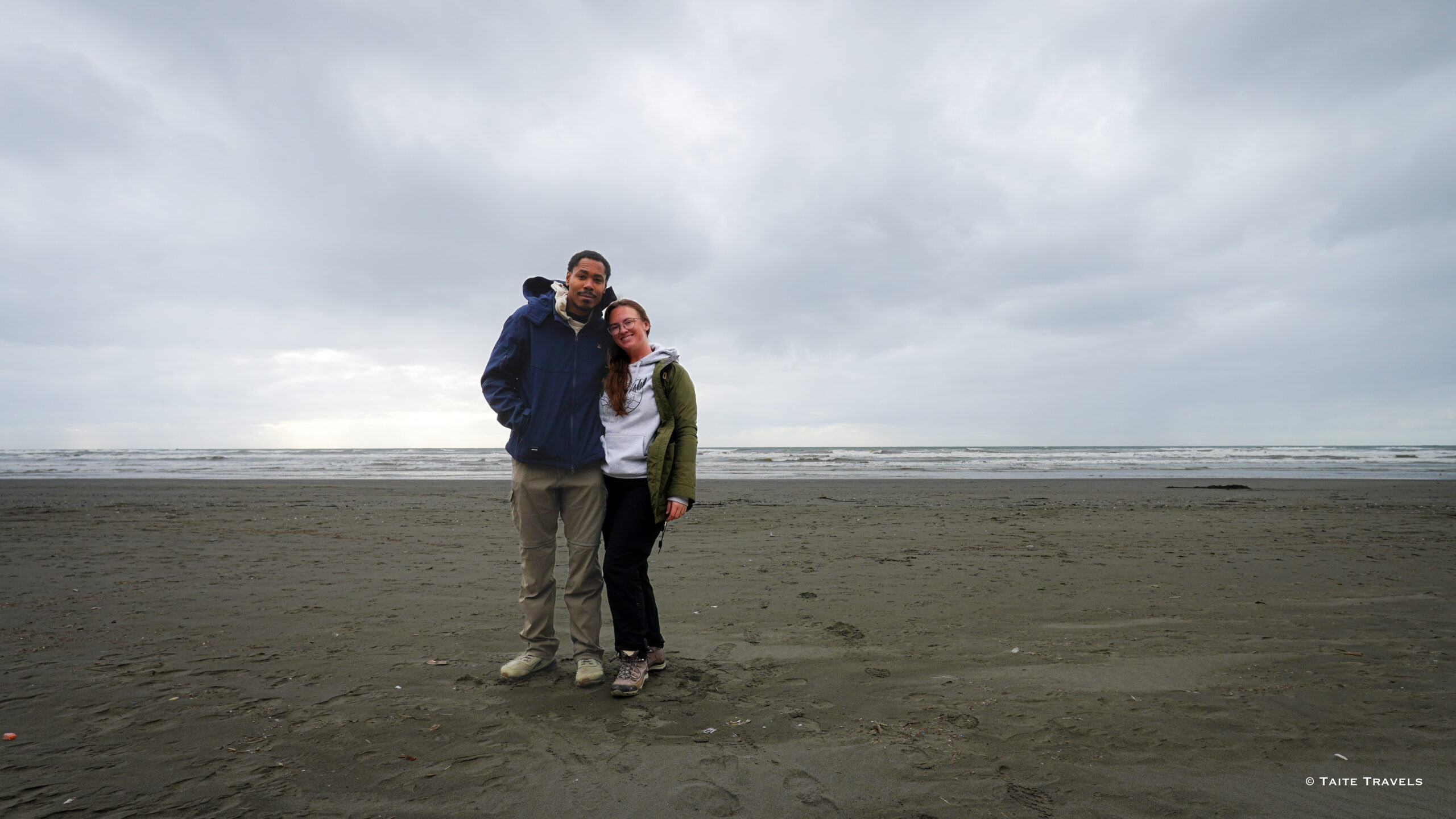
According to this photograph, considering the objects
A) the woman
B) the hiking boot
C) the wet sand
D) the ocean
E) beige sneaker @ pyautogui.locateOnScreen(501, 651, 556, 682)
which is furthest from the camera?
the ocean

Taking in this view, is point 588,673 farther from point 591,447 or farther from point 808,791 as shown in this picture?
point 808,791

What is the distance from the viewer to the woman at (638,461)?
11.0 feet

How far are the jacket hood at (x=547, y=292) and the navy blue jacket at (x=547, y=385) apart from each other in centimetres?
3

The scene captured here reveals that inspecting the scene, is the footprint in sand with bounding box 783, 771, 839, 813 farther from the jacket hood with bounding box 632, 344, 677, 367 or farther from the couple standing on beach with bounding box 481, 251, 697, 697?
the jacket hood with bounding box 632, 344, 677, 367

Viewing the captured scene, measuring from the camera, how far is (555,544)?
3432 millimetres

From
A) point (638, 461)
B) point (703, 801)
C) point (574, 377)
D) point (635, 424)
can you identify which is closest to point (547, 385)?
point (574, 377)

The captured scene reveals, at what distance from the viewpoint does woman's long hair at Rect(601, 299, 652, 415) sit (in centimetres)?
342

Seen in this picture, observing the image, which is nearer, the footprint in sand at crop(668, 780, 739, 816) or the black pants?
the footprint in sand at crop(668, 780, 739, 816)

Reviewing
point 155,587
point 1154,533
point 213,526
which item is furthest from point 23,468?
point 1154,533

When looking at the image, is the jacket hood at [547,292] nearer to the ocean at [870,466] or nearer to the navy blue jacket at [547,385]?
the navy blue jacket at [547,385]

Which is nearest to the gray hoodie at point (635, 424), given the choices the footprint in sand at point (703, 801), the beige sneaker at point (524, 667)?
the beige sneaker at point (524, 667)

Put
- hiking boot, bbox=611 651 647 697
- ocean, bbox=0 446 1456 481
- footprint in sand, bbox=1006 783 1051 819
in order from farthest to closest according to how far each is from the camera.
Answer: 1. ocean, bbox=0 446 1456 481
2. hiking boot, bbox=611 651 647 697
3. footprint in sand, bbox=1006 783 1051 819

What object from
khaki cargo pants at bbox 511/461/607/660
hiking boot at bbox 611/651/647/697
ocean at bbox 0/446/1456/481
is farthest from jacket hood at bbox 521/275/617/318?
ocean at bbox 0/446/1456/481

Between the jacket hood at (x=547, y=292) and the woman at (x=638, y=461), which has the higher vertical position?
the jacket hood at (x=547, y=292)
